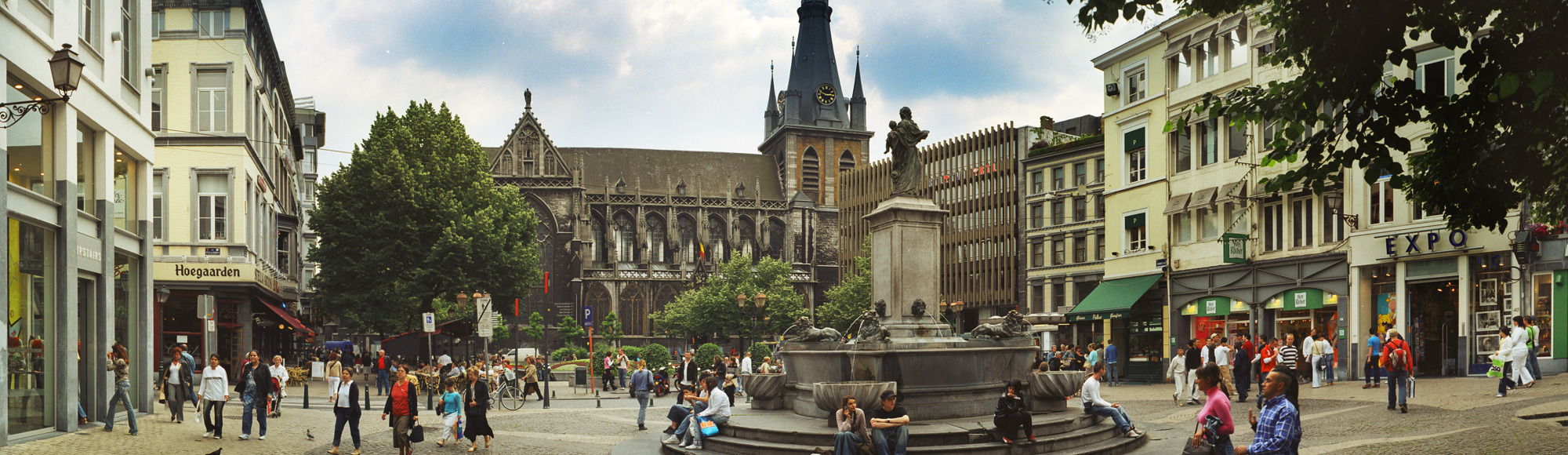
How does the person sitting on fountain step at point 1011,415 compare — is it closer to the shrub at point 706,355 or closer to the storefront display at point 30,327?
the storefront display at point 30,327

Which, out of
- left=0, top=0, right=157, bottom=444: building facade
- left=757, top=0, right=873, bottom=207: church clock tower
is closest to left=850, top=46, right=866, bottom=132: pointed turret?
left=757, top=0, right=873, bottom=207: church clock tower

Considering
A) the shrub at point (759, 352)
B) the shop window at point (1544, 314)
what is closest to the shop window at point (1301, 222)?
the shop window at point (1544, 314)

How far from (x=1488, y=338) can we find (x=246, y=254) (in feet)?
106

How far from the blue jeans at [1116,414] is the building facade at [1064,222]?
1309 inches

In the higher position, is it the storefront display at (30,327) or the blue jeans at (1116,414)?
the storefront display at (30,327)

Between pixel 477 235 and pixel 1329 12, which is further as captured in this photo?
pixel 477 235

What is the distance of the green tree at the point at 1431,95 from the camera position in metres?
8.06

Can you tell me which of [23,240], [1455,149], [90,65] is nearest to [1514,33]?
[1455,149]

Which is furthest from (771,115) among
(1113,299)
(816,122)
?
(1113,299)

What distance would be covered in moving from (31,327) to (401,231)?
79.4 feet

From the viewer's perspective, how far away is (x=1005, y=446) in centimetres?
1395

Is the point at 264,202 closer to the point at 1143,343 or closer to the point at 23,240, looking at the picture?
the point at 23,240

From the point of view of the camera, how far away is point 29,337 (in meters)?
16.9

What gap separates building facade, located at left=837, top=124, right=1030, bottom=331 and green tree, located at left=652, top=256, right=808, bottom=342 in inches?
368
